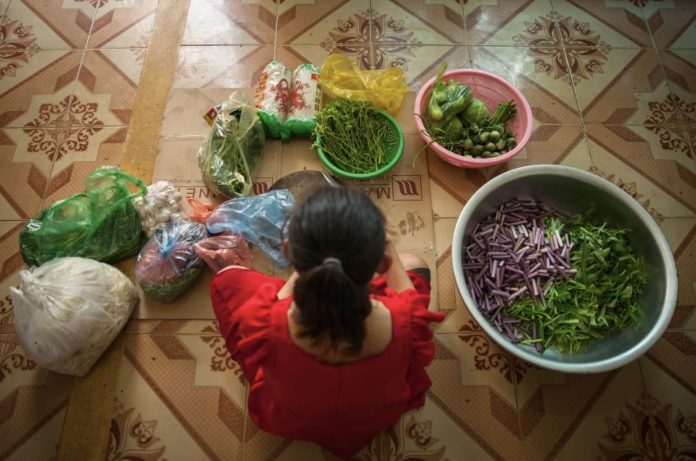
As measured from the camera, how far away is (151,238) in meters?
1.58

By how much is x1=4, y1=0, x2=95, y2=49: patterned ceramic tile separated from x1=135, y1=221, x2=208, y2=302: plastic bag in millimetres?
1258

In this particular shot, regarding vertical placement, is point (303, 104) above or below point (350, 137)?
above

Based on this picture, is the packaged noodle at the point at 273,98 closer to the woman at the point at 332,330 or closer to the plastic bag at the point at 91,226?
the plastic bag at the point at 91,226

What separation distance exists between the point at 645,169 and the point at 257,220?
1.67 m

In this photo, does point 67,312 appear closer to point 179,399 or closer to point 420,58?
point 179,399

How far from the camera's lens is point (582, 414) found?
59.1 inches

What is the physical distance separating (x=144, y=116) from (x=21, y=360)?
1074 millimetres

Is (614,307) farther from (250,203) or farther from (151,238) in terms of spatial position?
(151,238)

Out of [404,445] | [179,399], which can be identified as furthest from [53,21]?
[404,445]

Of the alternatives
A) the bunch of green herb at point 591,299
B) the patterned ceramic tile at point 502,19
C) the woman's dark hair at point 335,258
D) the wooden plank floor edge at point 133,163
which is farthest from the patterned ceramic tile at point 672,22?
the wooden plank floor edge at point 133,163

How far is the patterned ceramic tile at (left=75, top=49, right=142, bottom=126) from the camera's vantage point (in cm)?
196

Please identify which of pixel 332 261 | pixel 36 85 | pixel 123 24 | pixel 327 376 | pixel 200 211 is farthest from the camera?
pixel 123 24

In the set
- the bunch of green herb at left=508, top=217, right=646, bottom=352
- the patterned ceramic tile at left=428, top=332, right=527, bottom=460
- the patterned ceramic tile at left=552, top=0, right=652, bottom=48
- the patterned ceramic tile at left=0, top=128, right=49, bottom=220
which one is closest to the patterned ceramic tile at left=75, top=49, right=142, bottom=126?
the patterned ceramic tile at left=0, top=128, right=49, bottom=220

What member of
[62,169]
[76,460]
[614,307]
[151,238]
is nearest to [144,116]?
[62,169]
